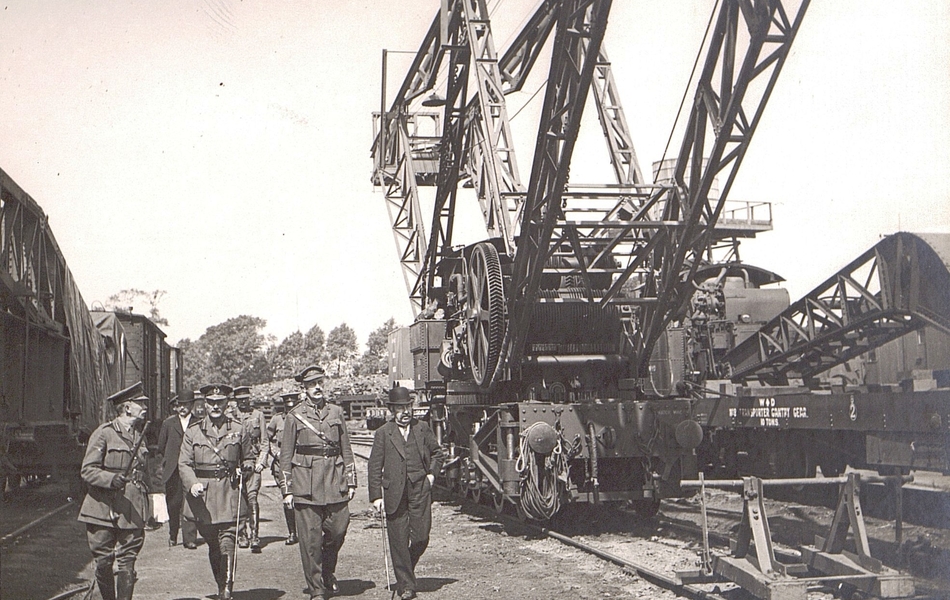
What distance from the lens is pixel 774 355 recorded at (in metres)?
15.3

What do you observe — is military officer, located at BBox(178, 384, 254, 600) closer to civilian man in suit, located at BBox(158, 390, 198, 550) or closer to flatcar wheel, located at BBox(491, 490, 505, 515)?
Result: civilian man in suit, located at BBox(158, 390, 198, 550)

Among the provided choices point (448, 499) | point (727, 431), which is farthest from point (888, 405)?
point (448, 499)

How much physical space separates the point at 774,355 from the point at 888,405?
6255 mm

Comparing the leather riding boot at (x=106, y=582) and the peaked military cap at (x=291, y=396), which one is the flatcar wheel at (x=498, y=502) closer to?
the peaked military cap at (x=291, y=396)

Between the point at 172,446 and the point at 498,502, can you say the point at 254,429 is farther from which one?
the point at 498,502

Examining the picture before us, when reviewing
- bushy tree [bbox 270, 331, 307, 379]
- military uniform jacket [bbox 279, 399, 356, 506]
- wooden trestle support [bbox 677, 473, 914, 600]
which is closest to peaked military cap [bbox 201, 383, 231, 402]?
military uniform jacket [bbox 279, 399, 356, 506]

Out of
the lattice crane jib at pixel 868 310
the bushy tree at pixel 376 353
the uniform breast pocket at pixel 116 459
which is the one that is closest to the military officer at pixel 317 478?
the uniform breast pocket at pixel 116 459

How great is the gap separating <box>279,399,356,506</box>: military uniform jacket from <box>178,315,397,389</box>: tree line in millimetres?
76009

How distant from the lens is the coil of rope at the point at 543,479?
415 inches

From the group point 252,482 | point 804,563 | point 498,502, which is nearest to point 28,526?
point 252,482

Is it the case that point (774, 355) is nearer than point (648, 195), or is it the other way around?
point (648, 195)

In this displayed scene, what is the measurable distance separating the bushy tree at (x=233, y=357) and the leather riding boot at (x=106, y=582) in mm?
82892

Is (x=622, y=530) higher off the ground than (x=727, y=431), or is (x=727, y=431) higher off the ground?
(x=727, y=431)

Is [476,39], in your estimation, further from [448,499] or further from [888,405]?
[888,405]
